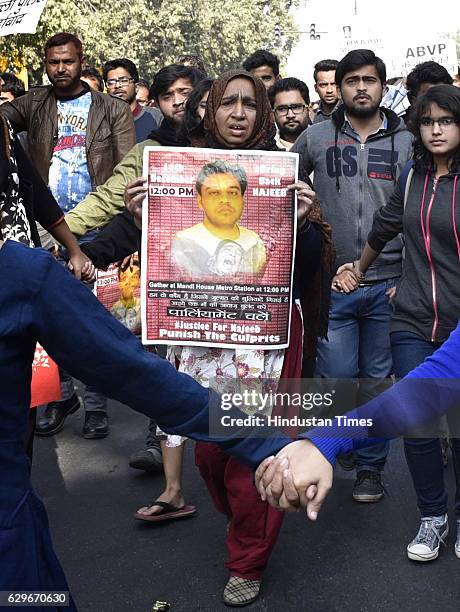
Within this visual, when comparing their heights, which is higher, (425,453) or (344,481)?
(425,453)

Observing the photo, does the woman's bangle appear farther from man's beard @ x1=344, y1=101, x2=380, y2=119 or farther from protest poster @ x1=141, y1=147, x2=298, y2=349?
protest poster @ x1=141, y1=147, x2=298, y2=349

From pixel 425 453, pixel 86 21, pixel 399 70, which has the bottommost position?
pixel 425 453

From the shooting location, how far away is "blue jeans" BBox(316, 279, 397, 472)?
4.99 metres

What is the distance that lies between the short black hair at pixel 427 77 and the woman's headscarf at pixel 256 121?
9.04 feet

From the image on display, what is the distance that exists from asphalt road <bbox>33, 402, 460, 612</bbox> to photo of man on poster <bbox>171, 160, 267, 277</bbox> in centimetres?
132

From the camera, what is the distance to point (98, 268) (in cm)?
447

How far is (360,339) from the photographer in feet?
16.8

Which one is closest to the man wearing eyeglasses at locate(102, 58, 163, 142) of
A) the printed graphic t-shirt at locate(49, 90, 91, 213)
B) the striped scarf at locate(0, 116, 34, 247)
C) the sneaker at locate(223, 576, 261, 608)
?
the printed graphic t-shirt at locate(49, 90, 91, 213)

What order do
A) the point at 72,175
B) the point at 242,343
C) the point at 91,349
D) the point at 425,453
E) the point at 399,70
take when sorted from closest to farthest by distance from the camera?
the point at 91,349, the point at 242,343, the point at 425,453, the point at 72,175, the point at 399,70

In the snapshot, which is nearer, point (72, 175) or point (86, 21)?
point (72, 175)

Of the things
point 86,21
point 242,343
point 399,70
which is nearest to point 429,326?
point 242,343

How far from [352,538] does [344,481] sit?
76 cm

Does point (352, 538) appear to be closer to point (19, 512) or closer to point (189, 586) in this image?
point (189, 586)

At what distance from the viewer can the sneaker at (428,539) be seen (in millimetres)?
4102
